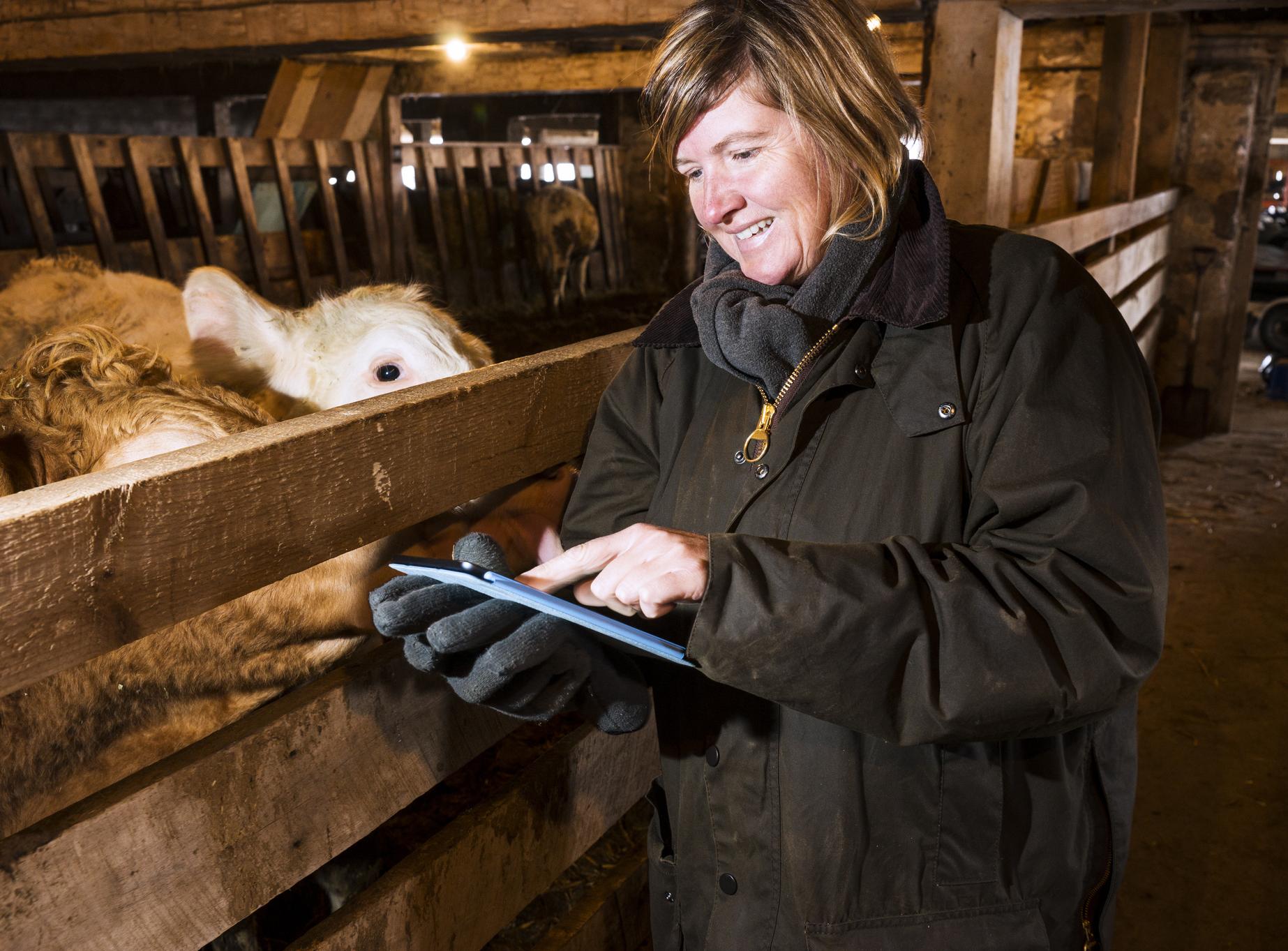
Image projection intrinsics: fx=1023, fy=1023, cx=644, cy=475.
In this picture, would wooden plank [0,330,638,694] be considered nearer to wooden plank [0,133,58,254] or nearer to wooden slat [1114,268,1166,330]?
wooden slat [1114,268,1166,330]

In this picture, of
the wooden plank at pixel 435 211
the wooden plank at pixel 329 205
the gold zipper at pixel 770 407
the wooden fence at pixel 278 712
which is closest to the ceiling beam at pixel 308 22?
the wooden plank at pixel 329 205

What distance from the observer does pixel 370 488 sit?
1409mm

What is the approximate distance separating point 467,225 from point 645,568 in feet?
32.0

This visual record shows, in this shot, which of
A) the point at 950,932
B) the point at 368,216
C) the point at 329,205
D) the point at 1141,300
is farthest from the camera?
the point at 368,216

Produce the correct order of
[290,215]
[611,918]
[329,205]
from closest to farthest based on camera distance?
[611,918] → [290,215] → [329,205]

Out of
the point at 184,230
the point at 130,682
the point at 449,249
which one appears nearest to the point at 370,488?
the point at 130,682

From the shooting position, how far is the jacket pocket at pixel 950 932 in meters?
1.37

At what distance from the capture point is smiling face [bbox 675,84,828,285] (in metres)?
1.45

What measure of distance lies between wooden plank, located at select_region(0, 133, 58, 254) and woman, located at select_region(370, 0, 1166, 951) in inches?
241

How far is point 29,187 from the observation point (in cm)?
638

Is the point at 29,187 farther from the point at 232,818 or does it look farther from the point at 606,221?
the point at 606,221

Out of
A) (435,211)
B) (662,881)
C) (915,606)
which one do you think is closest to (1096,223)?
(662,881)

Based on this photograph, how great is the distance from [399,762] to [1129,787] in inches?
43.5

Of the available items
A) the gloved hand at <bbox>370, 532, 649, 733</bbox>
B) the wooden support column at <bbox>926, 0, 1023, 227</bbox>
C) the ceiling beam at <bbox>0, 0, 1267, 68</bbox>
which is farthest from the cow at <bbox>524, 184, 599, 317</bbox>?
the gloved hand at <bbox>370, 532, 649, 733</bbox>
